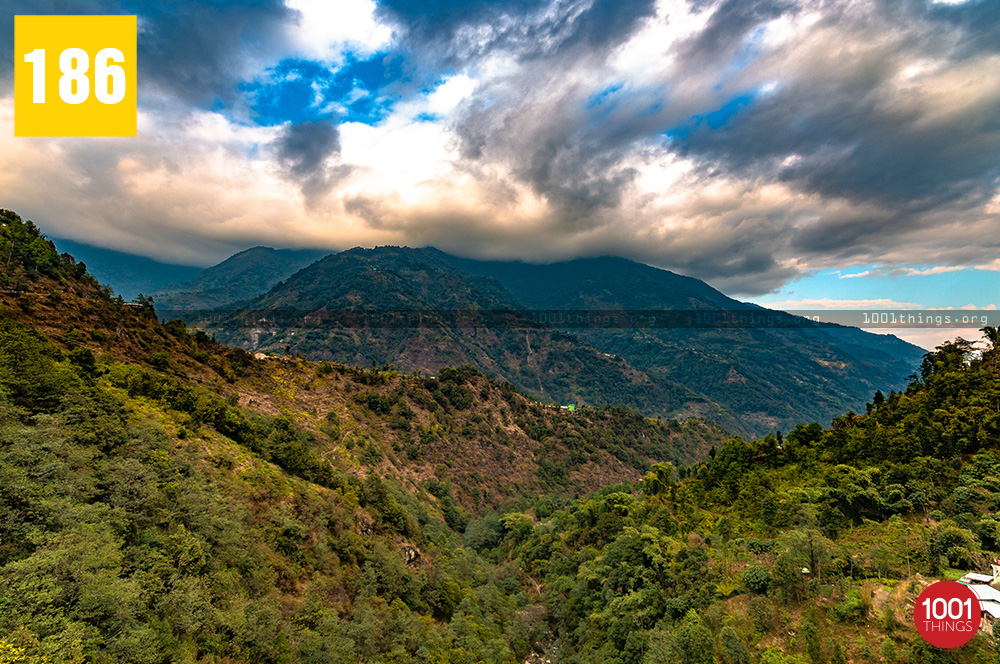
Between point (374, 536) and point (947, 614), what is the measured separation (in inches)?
1761

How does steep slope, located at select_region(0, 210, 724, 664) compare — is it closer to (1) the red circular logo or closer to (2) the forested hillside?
(2) the forested hillside

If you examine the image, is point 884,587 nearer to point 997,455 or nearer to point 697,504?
point 997,455

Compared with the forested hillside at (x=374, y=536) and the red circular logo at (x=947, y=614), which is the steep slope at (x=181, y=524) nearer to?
the forested hillside at (x=374, y=536)

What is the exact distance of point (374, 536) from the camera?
140ft

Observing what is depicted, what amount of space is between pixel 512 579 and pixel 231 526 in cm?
4529

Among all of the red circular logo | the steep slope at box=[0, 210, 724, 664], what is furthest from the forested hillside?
the red circular logo

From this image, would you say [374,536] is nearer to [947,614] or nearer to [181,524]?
[181,524]

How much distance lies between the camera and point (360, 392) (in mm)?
97250

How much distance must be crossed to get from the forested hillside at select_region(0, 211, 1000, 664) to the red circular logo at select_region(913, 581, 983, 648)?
762 millimetres

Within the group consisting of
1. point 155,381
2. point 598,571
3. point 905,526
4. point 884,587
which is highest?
point 155,381

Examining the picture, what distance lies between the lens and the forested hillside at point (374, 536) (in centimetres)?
1938

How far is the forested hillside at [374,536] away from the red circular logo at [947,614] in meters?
0.76

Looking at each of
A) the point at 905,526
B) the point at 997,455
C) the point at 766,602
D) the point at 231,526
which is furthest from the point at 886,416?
the point at 231,526

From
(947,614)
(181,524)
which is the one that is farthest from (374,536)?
(947,614)
